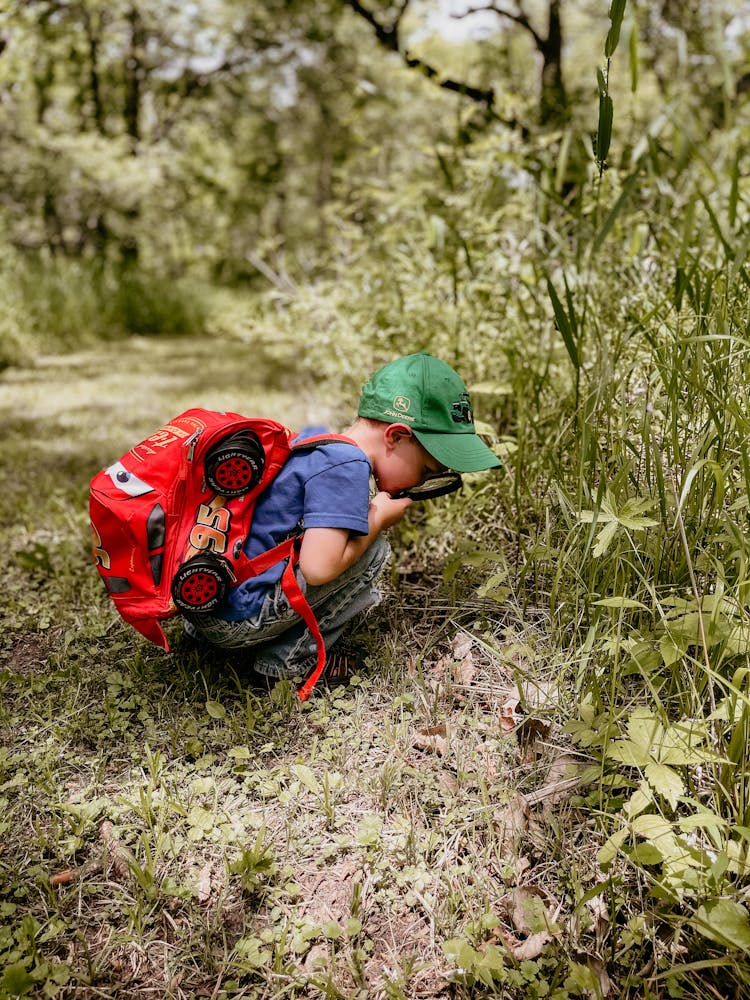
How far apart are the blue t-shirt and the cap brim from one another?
0.17m

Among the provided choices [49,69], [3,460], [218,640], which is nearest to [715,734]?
[218,640]

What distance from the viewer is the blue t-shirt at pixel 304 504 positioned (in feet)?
5.87

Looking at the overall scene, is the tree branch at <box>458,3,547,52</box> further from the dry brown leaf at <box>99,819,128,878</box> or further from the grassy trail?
the dry brown leaf at <box>99,819,128,878</box>

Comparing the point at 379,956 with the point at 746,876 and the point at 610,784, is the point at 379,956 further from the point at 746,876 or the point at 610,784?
the point at 746,876

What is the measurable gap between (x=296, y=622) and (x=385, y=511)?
0.40 m

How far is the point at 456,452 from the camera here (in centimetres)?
187

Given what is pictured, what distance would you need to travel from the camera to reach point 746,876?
1.31m

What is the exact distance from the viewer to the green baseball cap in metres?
1.87

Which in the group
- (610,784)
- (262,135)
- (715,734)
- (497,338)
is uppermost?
(262,135)

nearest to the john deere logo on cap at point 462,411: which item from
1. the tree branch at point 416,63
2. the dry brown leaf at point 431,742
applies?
the dry brown leaf at point 431,742

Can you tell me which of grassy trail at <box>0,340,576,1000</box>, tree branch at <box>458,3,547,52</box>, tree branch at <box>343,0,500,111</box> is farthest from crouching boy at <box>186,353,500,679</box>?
tree branch at <box>458,3,547,52</box>

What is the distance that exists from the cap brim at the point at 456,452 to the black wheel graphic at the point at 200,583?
0.59 meters

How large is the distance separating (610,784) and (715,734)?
0.75 feet

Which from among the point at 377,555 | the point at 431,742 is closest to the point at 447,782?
the point at 431,742
